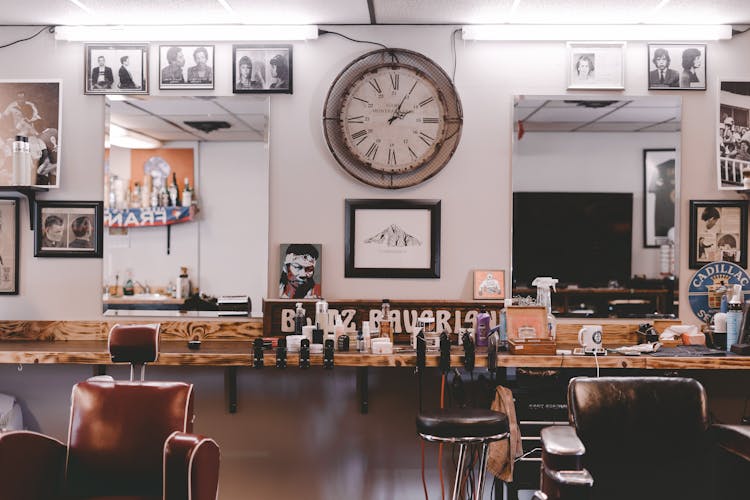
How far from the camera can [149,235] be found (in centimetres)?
523

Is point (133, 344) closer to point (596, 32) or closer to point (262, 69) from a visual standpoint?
point (262, 69)

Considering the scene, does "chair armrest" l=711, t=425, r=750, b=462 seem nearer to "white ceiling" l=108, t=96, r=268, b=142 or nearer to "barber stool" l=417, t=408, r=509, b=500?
"barber stool" l=417, t=408, r=509, b=500

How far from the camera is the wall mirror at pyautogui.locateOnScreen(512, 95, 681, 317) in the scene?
358cm

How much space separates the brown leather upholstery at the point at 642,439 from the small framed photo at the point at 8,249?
3105 mm

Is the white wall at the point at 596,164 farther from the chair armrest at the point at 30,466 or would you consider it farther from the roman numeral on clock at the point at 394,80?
the chair armrest at the point at 30,466

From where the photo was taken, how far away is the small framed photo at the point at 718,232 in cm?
351

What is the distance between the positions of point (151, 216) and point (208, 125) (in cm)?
115

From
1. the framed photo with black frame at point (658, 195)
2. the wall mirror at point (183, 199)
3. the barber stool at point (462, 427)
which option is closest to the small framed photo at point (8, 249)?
the wall mirror at point (183, 199)

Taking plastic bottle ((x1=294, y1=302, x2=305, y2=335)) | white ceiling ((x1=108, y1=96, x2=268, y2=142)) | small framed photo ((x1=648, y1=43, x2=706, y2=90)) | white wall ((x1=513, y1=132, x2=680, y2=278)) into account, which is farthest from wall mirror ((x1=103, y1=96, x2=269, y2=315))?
small framed photo ((x1=648, y1=43, x2=706, y2=90))

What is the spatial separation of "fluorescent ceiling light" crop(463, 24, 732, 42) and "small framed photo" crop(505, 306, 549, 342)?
1.50m

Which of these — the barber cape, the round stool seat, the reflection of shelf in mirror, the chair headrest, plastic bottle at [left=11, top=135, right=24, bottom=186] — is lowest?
the barber cape

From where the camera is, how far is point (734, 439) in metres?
2.38

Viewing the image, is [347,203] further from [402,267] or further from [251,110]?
[251,110]

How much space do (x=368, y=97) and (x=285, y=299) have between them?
1.22 metres
